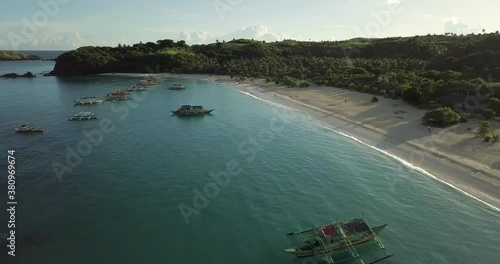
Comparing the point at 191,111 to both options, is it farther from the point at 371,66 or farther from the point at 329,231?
the point at 371,66

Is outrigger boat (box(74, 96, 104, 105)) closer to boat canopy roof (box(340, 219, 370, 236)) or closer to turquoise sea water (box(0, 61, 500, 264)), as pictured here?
turquoise sea water (box(0, 61, 500, 264))

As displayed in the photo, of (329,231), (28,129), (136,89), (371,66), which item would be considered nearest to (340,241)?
(329,231)

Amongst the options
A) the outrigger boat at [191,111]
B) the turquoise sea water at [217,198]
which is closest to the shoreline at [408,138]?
the turquoise sea water at [217,198]

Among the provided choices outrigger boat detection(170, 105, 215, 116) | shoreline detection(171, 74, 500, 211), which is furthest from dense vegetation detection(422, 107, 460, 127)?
outrigger boat detection(170, 105, 215, 116)

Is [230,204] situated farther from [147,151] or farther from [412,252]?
[147,151]

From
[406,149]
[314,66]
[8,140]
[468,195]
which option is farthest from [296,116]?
[314,66]
